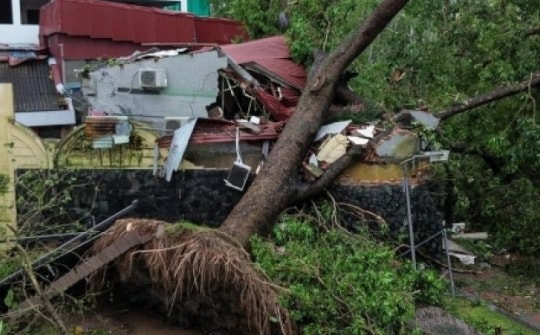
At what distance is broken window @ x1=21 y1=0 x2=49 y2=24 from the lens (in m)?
19.1

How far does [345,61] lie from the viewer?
9.61 m

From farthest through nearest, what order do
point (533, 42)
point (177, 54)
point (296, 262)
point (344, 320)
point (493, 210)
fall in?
point (493, 210) < point (177, 54) < point (533, 42) < point (296, 262) < point (344, 320)

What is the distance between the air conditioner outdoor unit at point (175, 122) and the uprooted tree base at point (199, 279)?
2.41 meters

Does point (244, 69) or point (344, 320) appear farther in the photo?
point (244, 69)

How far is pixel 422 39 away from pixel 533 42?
1903 millimetres

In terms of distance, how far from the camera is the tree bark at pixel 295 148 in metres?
8.33

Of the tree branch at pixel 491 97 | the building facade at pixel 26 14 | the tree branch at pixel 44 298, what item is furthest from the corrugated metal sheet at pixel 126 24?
the tree branch at pixel 44 298

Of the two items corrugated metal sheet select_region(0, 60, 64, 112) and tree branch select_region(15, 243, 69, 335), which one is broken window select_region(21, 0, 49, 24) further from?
tree branch select_region(15, 243, 69, 335)

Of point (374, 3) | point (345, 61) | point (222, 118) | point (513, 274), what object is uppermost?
point (374, 3)

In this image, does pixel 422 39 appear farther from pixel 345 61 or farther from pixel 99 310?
pixel 99 310

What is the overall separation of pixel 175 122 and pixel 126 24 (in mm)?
5877

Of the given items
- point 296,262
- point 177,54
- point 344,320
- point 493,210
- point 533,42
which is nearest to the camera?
point 344,320

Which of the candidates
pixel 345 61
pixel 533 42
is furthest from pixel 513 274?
pixel 345 61

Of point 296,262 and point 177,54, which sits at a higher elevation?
point 177,54
